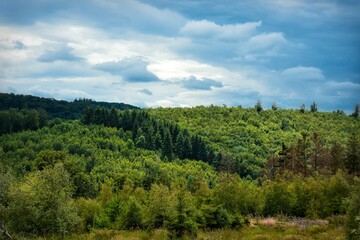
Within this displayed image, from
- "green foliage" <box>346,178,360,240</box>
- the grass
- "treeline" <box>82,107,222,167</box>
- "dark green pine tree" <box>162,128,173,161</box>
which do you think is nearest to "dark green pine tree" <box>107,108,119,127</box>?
"treeline" <box>82,107,222,167</box>

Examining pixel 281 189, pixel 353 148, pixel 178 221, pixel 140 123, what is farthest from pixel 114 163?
pixel 178 221

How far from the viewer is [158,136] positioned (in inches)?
7156

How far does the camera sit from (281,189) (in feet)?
162

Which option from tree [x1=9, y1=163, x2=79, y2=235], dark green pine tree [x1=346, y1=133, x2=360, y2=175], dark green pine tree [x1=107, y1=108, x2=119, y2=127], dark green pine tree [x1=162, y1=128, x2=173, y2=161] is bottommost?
dark green pine tree [x1=162, y1=128, x2=173, y2=161]

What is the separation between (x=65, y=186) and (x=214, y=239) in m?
13.8

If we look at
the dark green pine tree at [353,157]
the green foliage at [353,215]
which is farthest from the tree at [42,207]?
the dark green pine tree at [353,157]

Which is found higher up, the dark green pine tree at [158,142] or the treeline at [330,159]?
the treeline at [330,159]

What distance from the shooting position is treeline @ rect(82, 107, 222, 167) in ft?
575

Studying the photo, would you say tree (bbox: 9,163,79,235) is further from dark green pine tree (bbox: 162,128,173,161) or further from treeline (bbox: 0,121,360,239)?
dark green pine tree (bbox: 162,128,173,161)

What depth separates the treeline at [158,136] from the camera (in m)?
175

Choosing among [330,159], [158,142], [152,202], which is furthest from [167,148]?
[152,202]

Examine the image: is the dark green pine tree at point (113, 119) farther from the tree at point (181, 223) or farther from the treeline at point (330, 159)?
the tree at point (181, 223)

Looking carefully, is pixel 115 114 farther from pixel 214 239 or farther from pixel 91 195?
pixel 214 239

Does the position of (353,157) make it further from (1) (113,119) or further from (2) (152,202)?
(1) (113,119)
